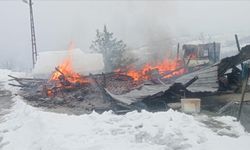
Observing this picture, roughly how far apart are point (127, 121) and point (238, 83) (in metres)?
6.53

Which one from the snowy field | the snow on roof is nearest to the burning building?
the snow on roof

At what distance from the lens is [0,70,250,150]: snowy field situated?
789 cm

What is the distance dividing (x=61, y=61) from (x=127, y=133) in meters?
22.2

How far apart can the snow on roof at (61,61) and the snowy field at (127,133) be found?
710 inches

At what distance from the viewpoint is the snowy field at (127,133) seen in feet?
25.9

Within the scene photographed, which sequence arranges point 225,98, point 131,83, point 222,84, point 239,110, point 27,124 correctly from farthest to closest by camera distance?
point 131,83 → point 222,84 → point 225,98 → point 27,124 → point 239,110

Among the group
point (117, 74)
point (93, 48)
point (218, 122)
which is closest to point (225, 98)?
point (218, 122)

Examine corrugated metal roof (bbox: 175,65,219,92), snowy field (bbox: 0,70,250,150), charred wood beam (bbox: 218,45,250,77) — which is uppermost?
charred wood beam (bbox: 218,45,250,77)

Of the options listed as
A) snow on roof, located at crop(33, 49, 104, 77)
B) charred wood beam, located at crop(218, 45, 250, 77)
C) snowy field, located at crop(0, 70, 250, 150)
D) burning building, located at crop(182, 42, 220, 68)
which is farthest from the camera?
snow on roof, located at crop(33, 49, 104, 77)

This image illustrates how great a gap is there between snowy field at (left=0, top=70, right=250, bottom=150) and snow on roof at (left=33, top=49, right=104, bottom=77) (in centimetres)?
1804

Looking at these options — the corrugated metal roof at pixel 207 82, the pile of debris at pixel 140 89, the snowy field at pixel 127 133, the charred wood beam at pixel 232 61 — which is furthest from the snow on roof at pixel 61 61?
the snowy field at pixel 127 133

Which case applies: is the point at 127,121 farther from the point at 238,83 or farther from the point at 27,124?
the point at 238,83

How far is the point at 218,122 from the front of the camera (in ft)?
33.6

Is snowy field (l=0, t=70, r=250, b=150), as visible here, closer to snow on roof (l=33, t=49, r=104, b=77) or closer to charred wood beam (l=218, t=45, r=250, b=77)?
charred wood beam (l=218, t=45, r=250, b=77)
